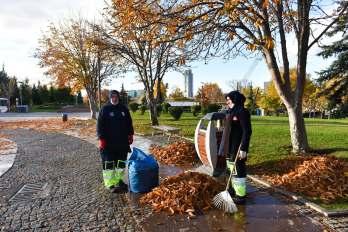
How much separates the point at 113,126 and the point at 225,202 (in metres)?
2.79

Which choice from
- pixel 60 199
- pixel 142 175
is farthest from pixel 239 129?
pixel 60 199

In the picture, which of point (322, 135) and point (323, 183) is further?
point (322, 135)

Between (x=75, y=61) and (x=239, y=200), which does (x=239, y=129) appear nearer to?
(x=239, y=200)

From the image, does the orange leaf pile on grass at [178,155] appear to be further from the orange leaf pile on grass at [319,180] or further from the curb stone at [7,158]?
the curb stone at [7,158]

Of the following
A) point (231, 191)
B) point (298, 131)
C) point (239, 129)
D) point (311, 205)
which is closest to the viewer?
point (311, 205)

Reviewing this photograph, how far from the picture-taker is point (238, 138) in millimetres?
7211

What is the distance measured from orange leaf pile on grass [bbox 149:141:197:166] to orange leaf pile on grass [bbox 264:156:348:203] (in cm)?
308

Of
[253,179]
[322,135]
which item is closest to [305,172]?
[253,179]

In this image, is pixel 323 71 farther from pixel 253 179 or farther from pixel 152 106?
pixel 253 179

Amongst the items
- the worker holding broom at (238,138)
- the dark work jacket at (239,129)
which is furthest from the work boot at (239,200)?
the dark work jacket at (239,129)

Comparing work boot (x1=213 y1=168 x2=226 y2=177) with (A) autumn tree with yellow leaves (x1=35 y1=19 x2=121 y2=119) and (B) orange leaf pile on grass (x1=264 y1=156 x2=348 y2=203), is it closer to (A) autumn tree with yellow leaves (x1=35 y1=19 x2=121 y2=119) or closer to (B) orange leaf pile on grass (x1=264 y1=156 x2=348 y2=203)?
(B) orange leaf pile on grass (x1=264 y1=156 x2=348 y2=203)

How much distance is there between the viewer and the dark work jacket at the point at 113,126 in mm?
8234

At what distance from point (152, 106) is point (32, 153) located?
11195 millimetres

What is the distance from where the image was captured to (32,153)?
14.0 metres
